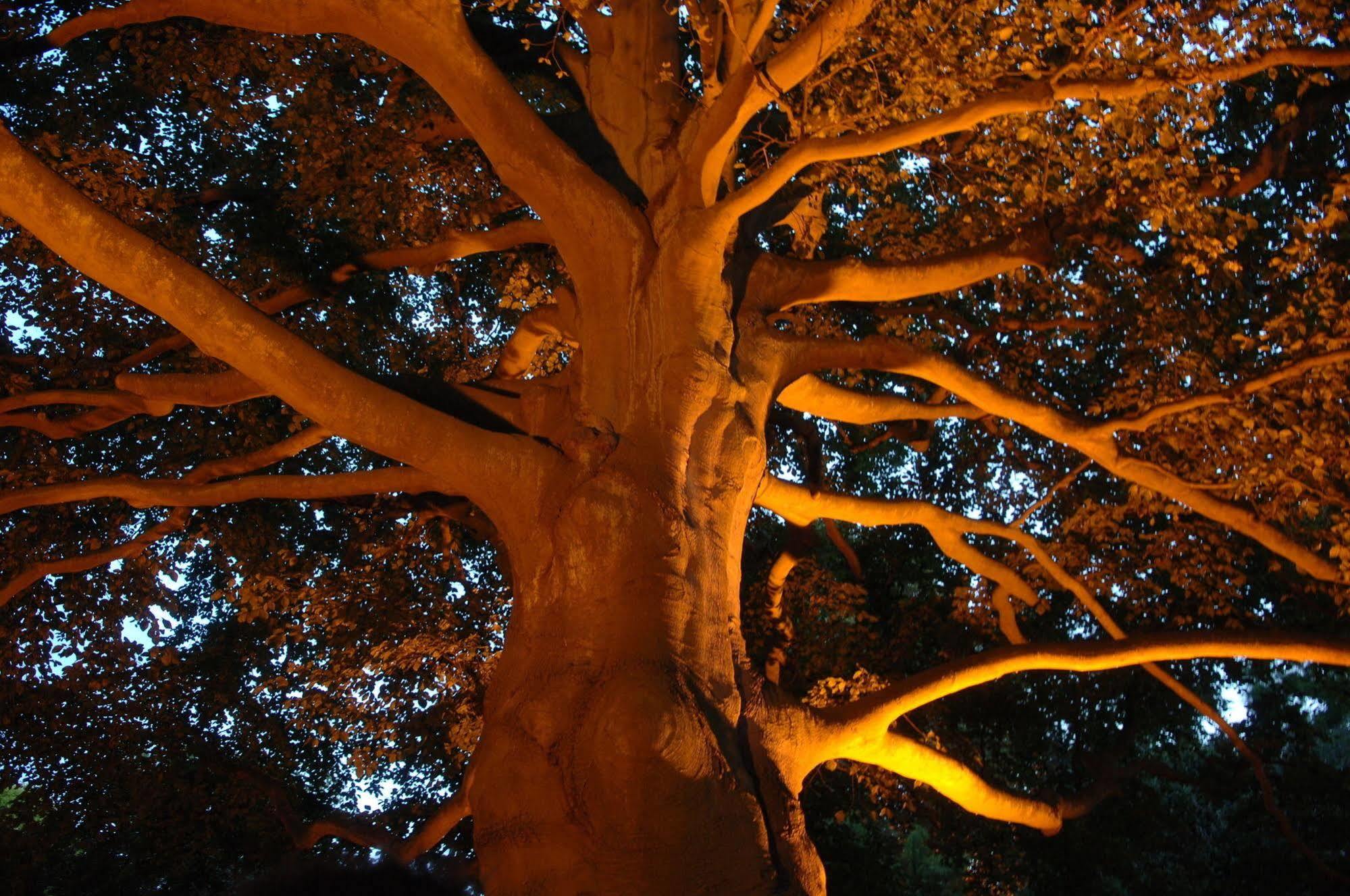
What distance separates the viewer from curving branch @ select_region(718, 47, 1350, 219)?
19.1 feet

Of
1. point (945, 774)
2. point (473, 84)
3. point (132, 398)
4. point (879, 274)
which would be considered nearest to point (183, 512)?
point (132, 398)

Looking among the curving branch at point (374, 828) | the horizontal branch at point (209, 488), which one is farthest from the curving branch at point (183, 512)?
the curving branch at point (374, 828)

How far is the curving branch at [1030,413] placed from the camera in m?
7.05

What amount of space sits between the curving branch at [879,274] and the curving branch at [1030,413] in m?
0.33

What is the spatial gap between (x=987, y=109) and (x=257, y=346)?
12.4 ft

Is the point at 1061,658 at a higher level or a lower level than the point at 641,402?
lower

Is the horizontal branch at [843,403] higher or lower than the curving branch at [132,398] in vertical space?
lower

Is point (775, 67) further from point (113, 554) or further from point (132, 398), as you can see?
point (113, 554)

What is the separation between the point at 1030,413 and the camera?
7.08 meters

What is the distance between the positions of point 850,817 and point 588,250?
843 cm

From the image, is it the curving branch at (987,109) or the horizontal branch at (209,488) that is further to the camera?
the horizontal branch at (209,488)

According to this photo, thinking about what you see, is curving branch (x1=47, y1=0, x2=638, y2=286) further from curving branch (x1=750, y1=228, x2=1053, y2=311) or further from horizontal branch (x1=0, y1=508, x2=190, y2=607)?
horizontal branch (x1=0, y1=508, x2=190, y2=607)

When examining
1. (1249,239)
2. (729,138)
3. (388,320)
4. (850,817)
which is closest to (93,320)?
(388,320)

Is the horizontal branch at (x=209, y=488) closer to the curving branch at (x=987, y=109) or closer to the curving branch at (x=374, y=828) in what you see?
the curving branch at (x=374, y=828)
